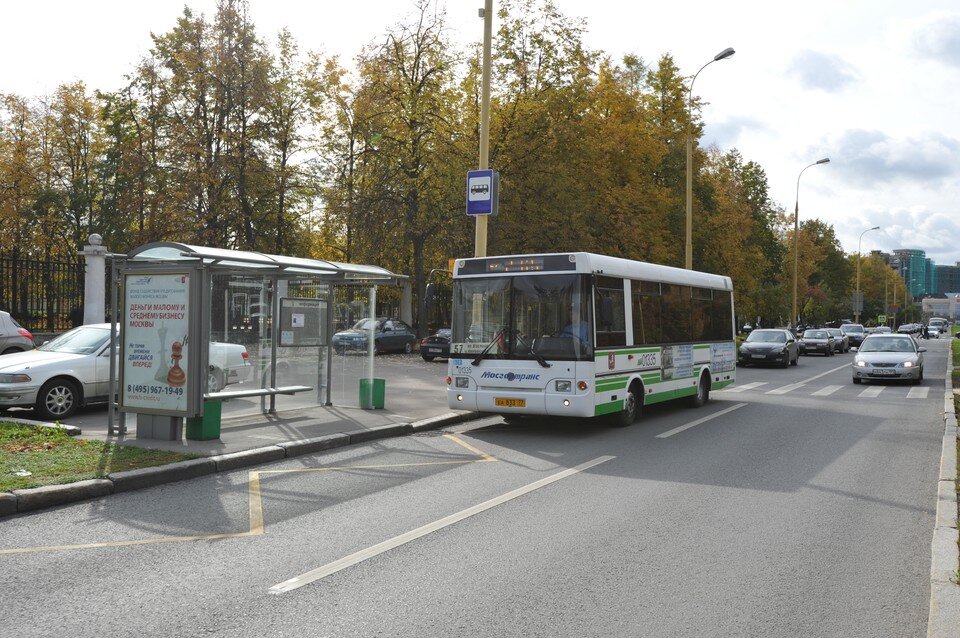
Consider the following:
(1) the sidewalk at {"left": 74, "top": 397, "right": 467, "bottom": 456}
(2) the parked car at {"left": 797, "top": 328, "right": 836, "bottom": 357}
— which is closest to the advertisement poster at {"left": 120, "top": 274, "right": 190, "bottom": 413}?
(1) the sidewalk at {"left": 74, "top": 397, "right": 467, "bottom": 456}

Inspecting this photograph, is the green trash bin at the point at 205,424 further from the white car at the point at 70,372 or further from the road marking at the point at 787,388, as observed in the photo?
the road marking at the point at 787,388

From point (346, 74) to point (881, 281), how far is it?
342 feet

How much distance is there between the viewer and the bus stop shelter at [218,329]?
33.6 ft

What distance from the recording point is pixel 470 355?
497 inches

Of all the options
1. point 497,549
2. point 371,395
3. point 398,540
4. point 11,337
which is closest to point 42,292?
point 11,337

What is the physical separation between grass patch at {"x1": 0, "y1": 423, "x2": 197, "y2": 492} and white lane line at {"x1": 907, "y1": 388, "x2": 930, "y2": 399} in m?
17.7

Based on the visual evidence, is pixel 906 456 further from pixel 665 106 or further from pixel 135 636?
pixel 665 106

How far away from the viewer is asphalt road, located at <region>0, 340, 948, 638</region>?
15.1ft

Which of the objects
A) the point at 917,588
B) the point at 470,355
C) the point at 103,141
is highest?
the point at 103,141

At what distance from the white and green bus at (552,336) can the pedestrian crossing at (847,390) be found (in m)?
8.49

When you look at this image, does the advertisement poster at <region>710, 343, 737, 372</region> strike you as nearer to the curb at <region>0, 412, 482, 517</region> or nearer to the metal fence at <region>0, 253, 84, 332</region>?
the curb at <region>0, 412, 482, 517</region>

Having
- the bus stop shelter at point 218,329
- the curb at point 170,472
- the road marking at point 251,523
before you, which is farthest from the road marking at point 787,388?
the road marking at point 251,523

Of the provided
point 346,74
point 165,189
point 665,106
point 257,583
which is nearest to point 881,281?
point 665,106

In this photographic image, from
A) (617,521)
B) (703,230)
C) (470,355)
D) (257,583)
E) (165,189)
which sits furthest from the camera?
(703,230)
